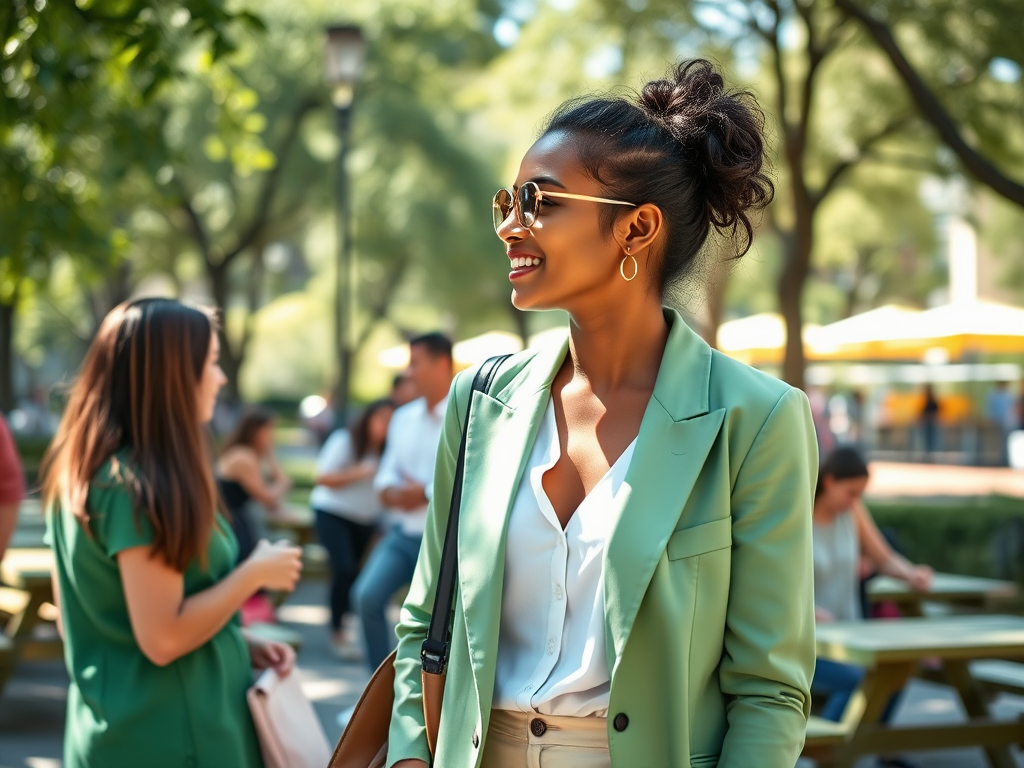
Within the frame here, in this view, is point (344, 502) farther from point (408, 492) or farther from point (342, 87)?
point (342, 87)

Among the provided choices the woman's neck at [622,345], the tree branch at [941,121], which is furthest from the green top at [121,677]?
the tree branch at [941,121]

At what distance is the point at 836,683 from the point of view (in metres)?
6.08

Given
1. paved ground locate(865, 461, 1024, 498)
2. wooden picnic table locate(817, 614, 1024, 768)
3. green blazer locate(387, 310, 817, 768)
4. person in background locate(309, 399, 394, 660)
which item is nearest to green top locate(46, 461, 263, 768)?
green blazer locate(387, 310, 817, 768)

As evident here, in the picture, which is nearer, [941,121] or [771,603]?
[771,603]

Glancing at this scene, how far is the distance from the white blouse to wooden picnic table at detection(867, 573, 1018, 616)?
17.3 ft

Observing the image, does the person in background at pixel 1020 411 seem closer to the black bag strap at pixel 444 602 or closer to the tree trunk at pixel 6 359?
the tree trunk at pixel 6 359

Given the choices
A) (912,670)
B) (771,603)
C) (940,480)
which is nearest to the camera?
(771,603)

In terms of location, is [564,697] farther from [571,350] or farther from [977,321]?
[977,321]

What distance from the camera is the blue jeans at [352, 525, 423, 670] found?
720 centimetres

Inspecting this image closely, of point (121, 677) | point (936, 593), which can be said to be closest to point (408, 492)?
point (936, 593)

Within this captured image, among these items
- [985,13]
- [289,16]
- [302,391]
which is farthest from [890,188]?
[302,391]

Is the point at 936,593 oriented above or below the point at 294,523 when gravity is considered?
above

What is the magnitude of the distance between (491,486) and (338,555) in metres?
6.90

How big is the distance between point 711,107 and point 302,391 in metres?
51.9
